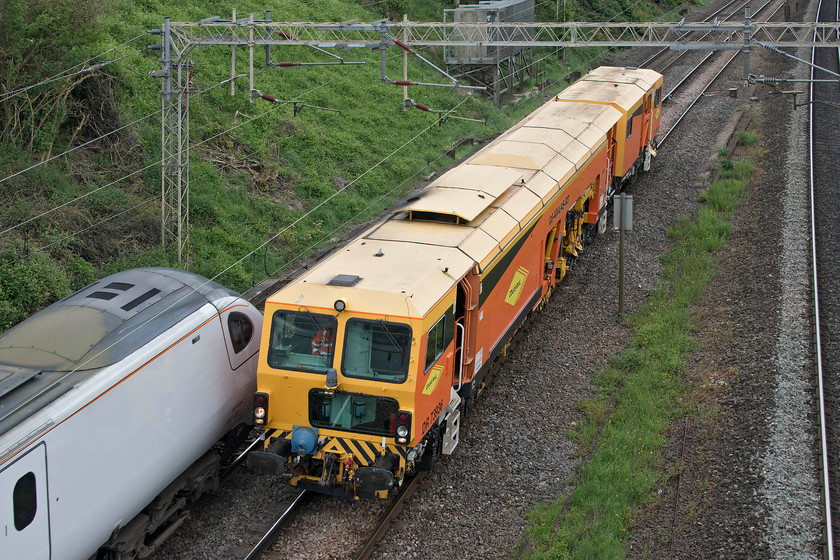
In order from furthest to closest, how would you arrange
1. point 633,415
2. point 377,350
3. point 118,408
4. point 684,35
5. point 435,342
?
point 684,35 < point 633,415 < point 435,342 < point 377,350 < point 118,408

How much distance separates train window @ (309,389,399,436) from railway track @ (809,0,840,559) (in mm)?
5340

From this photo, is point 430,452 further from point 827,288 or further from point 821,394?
point 827,288

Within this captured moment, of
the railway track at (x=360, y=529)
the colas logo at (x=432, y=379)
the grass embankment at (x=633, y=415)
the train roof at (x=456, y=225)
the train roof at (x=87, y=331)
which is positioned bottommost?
the railway track at (x=360, y=529)

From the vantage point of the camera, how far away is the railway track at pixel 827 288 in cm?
1112

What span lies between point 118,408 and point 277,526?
2579 millimetres

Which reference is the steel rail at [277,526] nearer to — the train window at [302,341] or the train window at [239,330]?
the train window at [302,341]

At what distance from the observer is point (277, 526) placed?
10539mm

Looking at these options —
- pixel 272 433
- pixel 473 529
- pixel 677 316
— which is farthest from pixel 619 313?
pixel 272 433

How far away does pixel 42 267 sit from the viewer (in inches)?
592

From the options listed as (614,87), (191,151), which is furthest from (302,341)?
(614,87)

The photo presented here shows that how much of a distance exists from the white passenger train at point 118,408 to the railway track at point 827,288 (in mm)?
7797

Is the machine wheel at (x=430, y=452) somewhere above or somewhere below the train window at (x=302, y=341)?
below

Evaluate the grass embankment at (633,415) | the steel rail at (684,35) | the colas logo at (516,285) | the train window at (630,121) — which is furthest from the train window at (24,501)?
the steel rail at (684,35)

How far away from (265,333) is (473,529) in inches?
143
